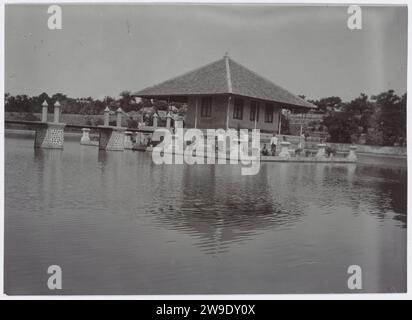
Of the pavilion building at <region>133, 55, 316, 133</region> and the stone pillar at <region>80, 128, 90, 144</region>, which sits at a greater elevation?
the pavilion building at <region>133, 55, 316, 133</region>

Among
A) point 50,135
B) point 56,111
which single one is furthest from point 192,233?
point 50,135

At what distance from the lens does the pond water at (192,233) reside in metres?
5.87

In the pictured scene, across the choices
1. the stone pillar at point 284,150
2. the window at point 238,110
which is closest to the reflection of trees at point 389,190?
the stone pillar at point 284,150

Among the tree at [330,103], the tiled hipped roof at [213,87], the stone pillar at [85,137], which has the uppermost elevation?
the tiled hipped roof at [213,87]

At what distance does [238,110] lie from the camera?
17.4m

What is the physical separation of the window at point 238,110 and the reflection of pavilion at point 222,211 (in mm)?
6644

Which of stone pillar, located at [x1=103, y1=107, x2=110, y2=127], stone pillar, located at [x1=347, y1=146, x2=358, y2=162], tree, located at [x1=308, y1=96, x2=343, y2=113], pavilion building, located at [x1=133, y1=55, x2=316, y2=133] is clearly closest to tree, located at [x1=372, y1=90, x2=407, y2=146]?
tree, located at [x1=308, y1=96, x2=343, y2=113]

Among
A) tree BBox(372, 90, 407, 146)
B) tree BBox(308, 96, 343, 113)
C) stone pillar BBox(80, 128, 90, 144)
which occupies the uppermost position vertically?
tree BBox(308, 96, 343, 113)

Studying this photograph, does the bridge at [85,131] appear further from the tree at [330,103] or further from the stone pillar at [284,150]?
the tree at [330,103]

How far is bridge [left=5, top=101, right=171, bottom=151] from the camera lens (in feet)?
35.6

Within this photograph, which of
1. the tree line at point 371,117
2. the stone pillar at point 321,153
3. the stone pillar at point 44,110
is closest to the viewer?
the tree line at point 371,117

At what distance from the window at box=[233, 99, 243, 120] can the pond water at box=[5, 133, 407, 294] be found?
7.10m

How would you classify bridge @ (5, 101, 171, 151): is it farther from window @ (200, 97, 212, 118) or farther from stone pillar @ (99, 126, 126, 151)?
window @ (200, 97, 212, 118)
